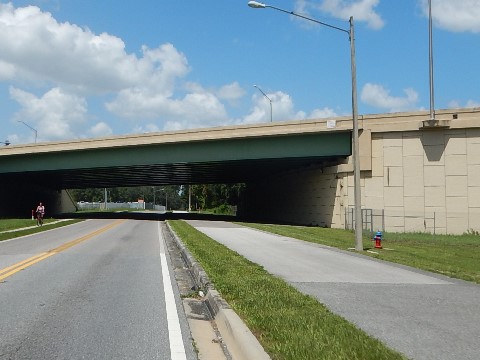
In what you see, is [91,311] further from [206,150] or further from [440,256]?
[206,150]

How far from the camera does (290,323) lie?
6.70 meters

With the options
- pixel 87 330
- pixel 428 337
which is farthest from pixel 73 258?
pixel 428 337

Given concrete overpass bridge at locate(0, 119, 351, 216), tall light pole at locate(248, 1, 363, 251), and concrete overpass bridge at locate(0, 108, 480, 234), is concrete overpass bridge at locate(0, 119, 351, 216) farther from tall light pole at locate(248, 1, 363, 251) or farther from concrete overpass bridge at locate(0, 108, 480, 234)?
tall light pole at locate(248, 1, 363, 251)

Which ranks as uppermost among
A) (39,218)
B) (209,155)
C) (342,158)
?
(209,155)

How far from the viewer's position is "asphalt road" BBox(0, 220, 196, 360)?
615 centimetres

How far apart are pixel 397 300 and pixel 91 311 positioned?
4967 mm

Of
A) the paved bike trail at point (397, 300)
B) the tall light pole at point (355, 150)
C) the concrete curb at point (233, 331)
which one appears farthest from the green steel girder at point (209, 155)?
the concrete curb at point (233, 331)

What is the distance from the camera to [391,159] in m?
36.1

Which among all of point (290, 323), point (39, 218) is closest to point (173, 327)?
point (290, 323)

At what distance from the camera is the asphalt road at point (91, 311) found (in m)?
6.15

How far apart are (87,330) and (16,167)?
47.1 m

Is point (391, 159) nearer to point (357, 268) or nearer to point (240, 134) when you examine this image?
point (240, 134)

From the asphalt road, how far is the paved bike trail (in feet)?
8.03

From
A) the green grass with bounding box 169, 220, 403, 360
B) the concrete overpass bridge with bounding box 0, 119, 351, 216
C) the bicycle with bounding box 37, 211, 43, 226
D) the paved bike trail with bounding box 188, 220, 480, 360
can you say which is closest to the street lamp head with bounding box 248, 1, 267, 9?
the paved bike trail with bounding box 188, 220, 480, 360
